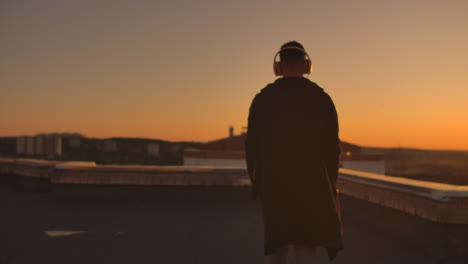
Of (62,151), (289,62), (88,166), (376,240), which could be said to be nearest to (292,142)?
(289,62)

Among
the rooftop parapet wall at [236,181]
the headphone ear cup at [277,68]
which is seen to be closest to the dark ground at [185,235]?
the rooftop parapet wall at [236,181]

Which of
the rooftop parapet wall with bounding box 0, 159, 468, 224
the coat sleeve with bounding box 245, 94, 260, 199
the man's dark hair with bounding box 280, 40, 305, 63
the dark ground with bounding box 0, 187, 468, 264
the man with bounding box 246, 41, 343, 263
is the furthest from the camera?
the dark ground with bounding box 0, 187, 468, 264

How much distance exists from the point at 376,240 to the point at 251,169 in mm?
3401

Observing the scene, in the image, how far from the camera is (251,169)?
2277mm

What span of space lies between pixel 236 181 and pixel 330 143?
5.46m

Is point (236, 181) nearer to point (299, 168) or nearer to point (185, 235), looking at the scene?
point (185, 235)

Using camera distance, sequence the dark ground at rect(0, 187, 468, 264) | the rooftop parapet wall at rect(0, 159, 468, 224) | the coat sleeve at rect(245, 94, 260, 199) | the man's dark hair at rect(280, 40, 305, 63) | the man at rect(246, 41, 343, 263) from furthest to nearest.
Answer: the dark ground at rect(0, 187, 468, 264)
the rooftop parapet wall at rect(0, 159, 468, 224)
the man's dark hair at rect(280, 40, 305, 63)
the coat sleeve at rect(245, 94, 260, 199)
the man at rect(246, 41, 343, 263)

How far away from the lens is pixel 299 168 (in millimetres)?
2100

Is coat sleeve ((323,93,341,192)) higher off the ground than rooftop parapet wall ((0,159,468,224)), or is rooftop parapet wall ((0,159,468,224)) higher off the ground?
coat sleeve ((323,93,341,192))

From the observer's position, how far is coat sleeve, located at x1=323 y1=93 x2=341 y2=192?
7.13 ft

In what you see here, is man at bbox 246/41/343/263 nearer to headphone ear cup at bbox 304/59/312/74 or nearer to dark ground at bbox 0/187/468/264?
headphone ear cup at bbox 304/59/312/74

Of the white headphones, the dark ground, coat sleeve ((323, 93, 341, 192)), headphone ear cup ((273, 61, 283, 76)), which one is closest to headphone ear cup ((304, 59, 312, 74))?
the white headphones

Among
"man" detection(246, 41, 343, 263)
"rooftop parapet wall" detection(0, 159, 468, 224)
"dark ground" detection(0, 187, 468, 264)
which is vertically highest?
"man" detection(246, 41, 343, 263)

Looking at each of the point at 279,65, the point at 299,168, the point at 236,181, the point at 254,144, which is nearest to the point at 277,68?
the point at 279,65
